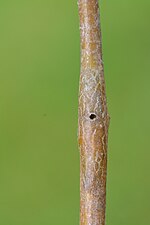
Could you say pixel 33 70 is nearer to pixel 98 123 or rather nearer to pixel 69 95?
pixel 69 95

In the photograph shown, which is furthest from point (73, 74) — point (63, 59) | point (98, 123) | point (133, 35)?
point (98, 123)

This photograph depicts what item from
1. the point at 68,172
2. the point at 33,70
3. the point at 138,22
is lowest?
the point at 68,172

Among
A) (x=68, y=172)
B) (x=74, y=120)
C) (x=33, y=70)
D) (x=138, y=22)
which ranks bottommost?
(x=68, y=172)

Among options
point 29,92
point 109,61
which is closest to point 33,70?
point 29,92

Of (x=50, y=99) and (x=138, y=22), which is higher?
(x=138, y=22)

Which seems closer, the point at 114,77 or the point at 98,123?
the point at 98,123

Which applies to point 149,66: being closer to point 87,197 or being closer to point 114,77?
point 114,77
